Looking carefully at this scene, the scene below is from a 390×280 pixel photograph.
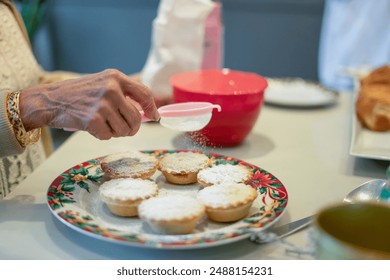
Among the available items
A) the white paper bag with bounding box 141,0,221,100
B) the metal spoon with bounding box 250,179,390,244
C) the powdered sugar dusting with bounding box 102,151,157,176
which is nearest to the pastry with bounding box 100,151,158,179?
the powdered sugar dusting with bounding box 102,151,157,176

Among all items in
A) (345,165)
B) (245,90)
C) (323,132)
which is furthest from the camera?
(323,132)

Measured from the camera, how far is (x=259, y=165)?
1160 millimetres

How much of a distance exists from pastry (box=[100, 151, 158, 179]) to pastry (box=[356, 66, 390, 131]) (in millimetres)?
638

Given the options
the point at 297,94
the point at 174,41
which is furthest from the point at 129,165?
the point at 297,94

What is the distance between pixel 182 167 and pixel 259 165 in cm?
25

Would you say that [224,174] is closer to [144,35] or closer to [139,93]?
[139,93]

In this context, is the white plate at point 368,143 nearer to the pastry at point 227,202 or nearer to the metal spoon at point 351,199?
the metal spoon at point 351,199

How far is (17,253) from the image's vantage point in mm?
776

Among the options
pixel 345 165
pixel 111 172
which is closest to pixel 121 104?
pixel 111 172

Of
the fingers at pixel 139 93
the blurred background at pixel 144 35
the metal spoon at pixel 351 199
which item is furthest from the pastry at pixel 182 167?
the blurred background at pixel 144 35

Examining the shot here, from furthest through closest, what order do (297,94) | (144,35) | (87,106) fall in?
(144,35)
(297,94)
(87,106)

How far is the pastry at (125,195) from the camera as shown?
2.71ft

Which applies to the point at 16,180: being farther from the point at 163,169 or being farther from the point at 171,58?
the point at 171,58
